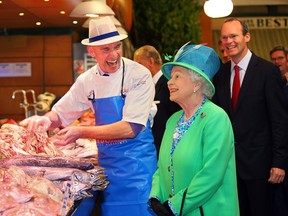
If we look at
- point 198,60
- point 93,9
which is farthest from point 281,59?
point 198,60

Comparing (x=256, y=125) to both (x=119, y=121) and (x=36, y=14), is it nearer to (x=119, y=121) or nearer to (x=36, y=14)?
(x=119, y=121)

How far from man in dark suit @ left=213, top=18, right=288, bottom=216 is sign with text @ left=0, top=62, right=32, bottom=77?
9.51 m

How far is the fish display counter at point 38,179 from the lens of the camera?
7.90 feet

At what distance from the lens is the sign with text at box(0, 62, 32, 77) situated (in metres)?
13.3

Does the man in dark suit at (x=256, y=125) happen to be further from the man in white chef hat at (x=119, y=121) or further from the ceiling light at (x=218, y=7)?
the ceiling light at (x=218, y=7)

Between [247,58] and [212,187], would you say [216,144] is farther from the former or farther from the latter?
[247,58]

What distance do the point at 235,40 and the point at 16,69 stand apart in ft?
31.8

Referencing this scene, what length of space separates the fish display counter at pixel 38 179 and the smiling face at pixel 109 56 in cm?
64

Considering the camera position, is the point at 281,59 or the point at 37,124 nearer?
the point at 37,124

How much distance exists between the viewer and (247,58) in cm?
439

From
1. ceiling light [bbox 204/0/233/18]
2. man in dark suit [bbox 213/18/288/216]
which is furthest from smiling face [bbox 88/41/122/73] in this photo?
ceiling light [bbox 204/0/233/18]

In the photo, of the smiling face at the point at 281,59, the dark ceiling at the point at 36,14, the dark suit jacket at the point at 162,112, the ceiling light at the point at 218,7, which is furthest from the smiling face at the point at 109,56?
the ceiling light at the point at 218,7

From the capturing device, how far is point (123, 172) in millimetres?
3855

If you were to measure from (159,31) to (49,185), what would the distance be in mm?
9332
